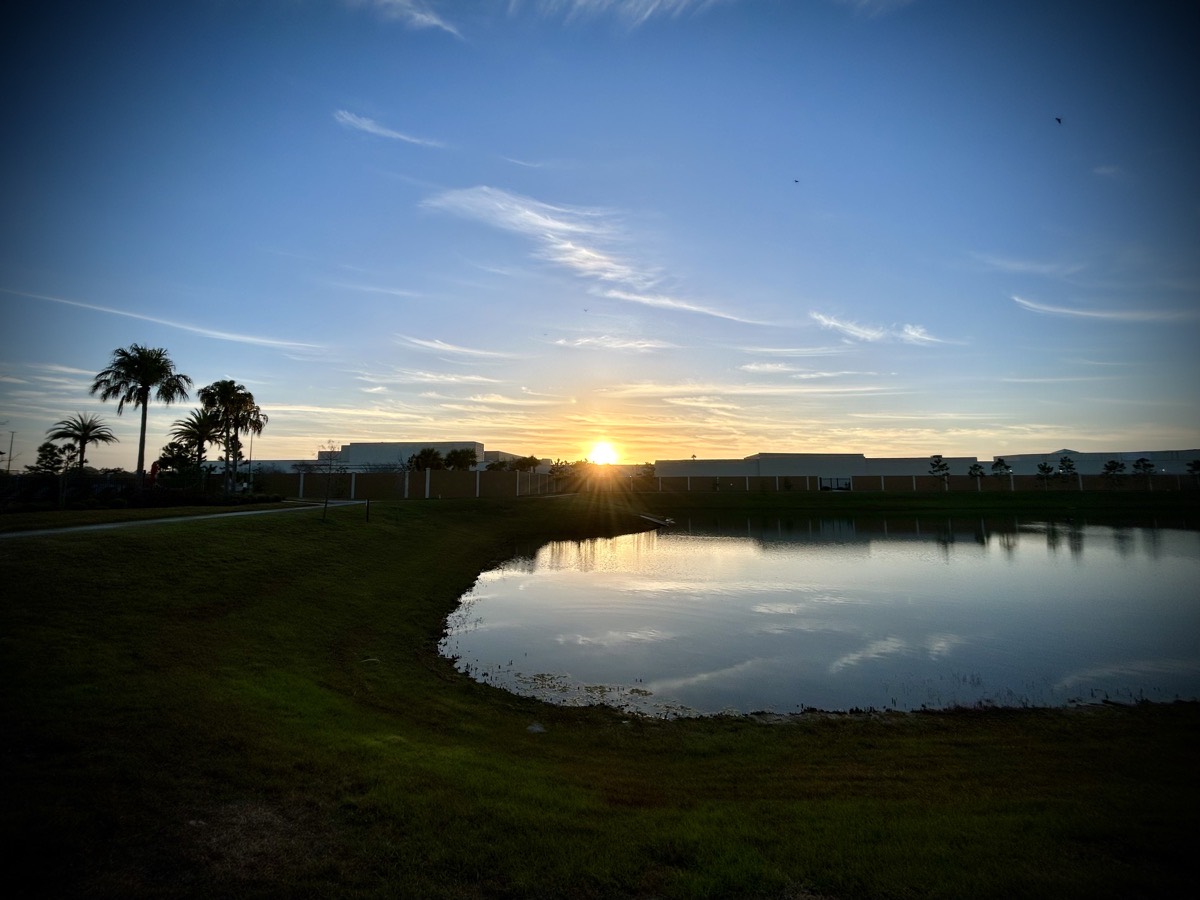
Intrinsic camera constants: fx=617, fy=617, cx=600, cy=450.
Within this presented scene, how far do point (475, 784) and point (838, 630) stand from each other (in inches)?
605

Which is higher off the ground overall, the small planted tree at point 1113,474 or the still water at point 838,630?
the small planted tree at point 1113,474

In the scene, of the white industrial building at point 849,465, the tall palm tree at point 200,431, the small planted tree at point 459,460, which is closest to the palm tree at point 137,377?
the tall palm tree at point 200,431

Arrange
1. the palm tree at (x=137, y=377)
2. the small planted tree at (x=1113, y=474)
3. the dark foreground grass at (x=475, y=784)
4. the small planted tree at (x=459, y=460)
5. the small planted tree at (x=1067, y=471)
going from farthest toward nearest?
the small planted tree at (x=1067, y=471)
the small planted tree at (x=1113, y=474)
the small planted tree at (x=459, y=460)
the palm tree at (x=137, y=377)
the dark foreground grass at (x=475, y=784)

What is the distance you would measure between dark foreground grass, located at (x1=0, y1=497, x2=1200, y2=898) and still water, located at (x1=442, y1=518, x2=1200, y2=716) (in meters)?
1.81

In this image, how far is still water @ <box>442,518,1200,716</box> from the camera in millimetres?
14477

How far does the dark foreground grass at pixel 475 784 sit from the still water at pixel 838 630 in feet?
5.95

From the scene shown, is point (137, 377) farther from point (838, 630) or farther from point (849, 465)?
point (849, 465)

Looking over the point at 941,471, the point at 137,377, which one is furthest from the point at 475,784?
the point at 941,471

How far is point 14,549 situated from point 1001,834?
2148 cm

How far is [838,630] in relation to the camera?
797 inches

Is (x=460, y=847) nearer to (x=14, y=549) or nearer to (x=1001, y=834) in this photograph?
(x=1001, y=834)

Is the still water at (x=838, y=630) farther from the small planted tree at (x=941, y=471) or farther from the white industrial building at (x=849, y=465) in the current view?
the white industrial building at (x=849, y=465)

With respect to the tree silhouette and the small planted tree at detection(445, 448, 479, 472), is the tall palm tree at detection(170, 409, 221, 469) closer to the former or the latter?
the small planted tree at detection(445, 448, 479, 472)

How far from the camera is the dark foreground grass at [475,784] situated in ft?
19.8
